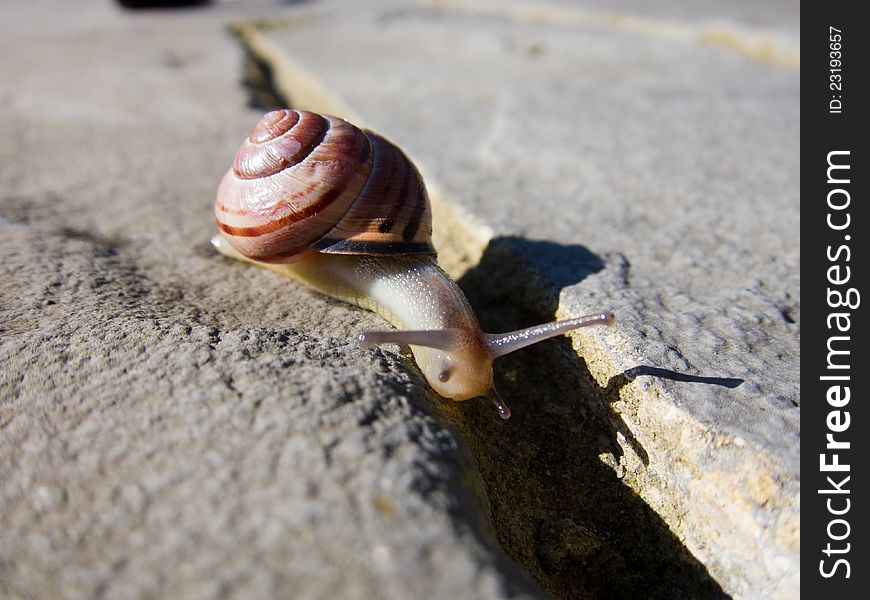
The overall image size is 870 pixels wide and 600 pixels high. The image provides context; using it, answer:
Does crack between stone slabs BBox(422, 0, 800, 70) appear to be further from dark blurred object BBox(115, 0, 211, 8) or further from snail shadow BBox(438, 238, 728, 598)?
snail shadow BBox(438, 238, 728, 598)

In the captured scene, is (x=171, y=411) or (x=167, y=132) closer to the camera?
(x=171, y=411)

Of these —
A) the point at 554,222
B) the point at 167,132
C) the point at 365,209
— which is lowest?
the point at 167,132

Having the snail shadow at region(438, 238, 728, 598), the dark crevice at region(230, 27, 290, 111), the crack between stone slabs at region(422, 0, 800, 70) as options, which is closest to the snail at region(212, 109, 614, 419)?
the snail shadow at region(438, 238, 728, 598)

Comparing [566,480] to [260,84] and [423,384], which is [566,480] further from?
[260,84]

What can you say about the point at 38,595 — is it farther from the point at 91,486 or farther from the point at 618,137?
the point at 618,137

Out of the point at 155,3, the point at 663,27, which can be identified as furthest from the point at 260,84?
the point at 155,3
